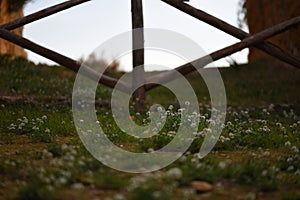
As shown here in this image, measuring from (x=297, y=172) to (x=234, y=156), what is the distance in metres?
1.03

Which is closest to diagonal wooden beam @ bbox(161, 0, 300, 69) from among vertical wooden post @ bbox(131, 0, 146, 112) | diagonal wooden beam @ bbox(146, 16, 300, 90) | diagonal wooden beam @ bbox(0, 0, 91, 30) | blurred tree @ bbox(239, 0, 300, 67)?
diagonal wooden beam @ bbox(146, 16, 300, 90)

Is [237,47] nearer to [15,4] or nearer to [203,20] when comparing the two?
[203,20]

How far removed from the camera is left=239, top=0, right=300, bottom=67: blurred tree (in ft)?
53.3

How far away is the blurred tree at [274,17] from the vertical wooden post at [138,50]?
7.07 meters

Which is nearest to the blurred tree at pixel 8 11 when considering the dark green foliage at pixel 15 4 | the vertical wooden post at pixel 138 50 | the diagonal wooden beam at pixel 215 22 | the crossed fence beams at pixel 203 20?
the dark green foliage at pixel 15 4

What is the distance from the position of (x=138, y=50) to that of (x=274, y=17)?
936cm

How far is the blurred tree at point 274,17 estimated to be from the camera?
16250 mm

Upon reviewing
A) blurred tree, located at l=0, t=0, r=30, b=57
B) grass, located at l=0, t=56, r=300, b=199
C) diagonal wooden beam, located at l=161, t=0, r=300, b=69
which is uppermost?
blurred tree, located at l=0, t=0, r=30, b=57

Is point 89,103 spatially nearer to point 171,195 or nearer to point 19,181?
point 19,181

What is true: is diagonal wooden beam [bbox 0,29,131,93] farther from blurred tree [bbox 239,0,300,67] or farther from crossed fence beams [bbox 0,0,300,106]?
blurred tree [bbox 239,0,300,67]

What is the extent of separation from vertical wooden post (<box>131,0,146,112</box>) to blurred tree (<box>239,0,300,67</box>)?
7068 mm

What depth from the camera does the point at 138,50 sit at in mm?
10336

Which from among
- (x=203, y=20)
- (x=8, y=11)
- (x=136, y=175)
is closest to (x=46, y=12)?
(x=203, y=20)

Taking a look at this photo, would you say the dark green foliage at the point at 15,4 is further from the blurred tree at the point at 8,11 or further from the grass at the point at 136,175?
the grass at the point at 136,175
